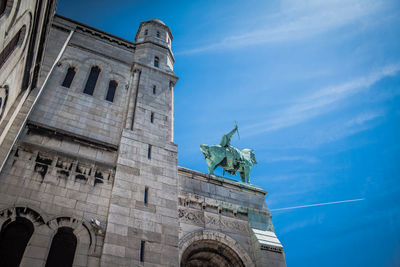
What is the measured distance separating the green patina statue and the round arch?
5.30m

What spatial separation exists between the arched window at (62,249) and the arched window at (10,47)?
19.0 feet

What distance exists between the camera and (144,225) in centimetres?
1134

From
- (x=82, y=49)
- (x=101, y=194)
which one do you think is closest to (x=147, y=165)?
(x=101, y=194)

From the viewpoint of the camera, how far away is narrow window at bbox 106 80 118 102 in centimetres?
1802

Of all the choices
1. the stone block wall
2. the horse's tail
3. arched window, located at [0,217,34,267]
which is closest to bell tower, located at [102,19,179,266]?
the stone block wall

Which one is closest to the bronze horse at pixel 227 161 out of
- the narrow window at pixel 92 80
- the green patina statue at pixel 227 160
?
the green patina statue at pixel 227 160

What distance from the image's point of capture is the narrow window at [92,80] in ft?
58.9

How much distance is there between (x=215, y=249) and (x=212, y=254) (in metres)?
0.37

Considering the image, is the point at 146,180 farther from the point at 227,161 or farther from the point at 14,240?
the point at 227,161

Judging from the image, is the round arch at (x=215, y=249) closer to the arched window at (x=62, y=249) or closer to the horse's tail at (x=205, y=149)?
the arched window at (x=62, y=249)

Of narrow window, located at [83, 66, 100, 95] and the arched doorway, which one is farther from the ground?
narrow window, located at [83, 66, 100, 95]

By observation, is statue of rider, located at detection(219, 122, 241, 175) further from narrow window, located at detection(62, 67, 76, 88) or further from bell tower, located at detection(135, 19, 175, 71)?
narrow window, located at detection(62, 67, 76, 88)

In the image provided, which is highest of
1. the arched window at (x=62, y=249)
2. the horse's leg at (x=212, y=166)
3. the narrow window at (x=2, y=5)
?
the horse's leg at (x=212, y=166)

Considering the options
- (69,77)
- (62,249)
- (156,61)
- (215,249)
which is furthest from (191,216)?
(156,61)
